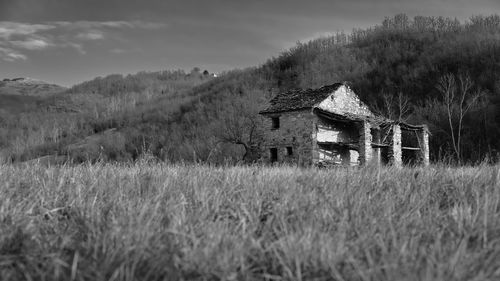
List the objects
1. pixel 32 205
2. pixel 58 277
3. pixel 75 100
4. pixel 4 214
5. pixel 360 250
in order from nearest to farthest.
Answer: pixel 58 277 → pixel 360 250 → pixel 4 214 → pixel 32 205 → pixel 75 100

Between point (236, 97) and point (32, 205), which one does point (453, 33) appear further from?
point (32, 205)

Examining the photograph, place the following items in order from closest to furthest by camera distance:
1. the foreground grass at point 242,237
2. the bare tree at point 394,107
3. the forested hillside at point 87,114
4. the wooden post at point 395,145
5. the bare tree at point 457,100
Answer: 1. the foreground grass at point 242,237
2. the wooden post at point 395,145
3. the bare tree at point 457,100
4. the bare tree at point 394,107
5. the forested hillside at point 87,114

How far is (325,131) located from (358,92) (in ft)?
68.7

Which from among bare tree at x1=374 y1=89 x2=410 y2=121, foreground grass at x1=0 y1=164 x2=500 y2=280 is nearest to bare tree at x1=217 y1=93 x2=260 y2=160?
bare tree at x1=374 y1=89 x2=410 y2=121

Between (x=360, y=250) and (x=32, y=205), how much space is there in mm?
2291

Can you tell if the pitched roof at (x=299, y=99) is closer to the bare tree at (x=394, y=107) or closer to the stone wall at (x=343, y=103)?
the stone wall at (x=343, y=103)

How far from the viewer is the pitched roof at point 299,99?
1125 inches

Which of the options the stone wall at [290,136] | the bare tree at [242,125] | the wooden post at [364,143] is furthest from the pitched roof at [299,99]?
the bare tree at [242,125]

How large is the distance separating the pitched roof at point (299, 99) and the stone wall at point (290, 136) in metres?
0.32

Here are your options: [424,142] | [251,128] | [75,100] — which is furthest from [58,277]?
[75,100]

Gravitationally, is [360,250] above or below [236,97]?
below

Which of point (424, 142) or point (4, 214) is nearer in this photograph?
point (4, 214)

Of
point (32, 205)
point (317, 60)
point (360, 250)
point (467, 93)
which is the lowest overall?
point (360, 250)

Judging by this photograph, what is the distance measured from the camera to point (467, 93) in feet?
130
